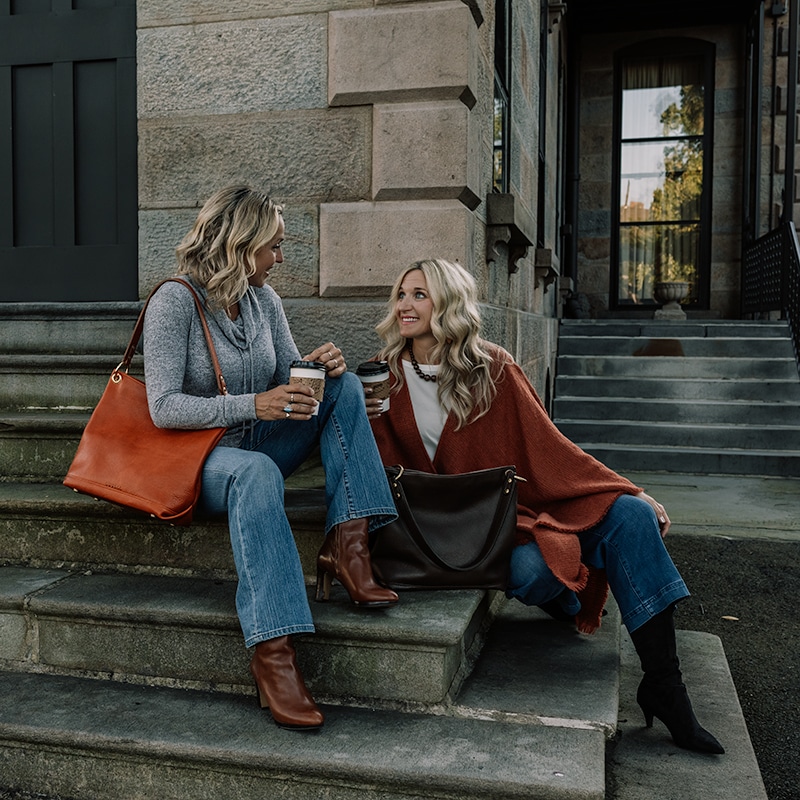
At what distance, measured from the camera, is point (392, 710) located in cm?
278

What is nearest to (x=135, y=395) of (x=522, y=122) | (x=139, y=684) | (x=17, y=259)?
(x=139, y=684)

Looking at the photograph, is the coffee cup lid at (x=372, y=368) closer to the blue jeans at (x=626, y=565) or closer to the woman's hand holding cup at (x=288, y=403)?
the woman's hand holding cup at (x=288, y=403)

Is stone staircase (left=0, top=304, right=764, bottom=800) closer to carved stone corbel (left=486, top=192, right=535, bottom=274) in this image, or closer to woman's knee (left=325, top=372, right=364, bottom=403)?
woman's knee (left=325, top=372, right=364, bottom=403)

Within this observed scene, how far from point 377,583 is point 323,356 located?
2.56ft

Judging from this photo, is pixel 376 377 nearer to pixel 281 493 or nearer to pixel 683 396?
pixel 281 493

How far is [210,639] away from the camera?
2930 mm

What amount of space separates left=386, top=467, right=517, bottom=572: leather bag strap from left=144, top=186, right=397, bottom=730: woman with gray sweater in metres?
0.11

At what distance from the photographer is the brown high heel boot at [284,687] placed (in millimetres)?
2576

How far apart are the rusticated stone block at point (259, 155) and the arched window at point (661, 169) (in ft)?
30.0

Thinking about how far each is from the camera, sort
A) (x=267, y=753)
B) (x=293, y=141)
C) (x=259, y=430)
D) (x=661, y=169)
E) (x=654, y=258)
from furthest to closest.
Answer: (x=654, y=258) < (x=661, y=169) < (x=293, y=141) < (x=259, y=430) < (x=267, y=753)

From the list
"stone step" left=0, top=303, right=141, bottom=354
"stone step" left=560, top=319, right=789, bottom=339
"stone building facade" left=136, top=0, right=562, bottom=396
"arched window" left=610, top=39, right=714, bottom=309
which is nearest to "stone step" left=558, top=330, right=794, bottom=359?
"stone step" left=560, top=319, right=789, bottom=339

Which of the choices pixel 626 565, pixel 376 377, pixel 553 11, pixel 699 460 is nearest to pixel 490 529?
pixel 626 565

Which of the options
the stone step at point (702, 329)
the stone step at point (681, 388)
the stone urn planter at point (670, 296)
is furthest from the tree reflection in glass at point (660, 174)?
the stone step at point (681, 388)

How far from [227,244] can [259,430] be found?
0.66 meters
